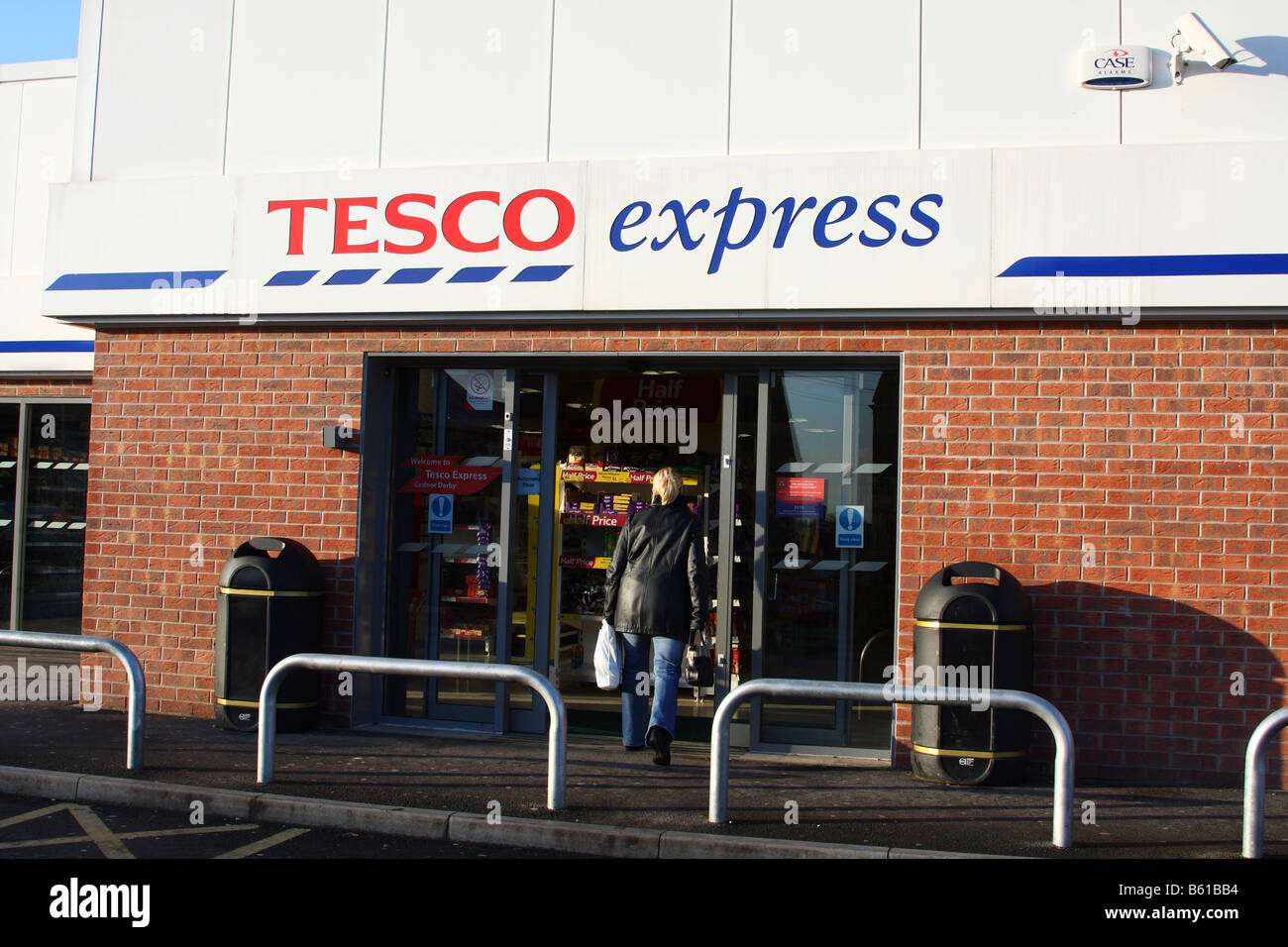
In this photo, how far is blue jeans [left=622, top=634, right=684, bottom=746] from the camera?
7.07m

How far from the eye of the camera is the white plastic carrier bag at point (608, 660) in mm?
7254

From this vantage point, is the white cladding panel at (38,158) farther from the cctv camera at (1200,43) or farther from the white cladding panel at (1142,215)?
the cctv camera at (1200,43)

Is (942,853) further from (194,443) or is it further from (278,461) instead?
(194,443)

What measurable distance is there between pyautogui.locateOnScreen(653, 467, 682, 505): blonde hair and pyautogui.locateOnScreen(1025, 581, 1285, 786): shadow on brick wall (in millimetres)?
2323

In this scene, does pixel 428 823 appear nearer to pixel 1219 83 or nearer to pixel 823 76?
pixel 823 76

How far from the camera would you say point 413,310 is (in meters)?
7.96

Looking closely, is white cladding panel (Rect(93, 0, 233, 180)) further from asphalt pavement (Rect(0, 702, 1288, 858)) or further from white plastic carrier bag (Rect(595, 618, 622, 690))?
white plastic carrier bag (Rect(595, 618, 622, 690))

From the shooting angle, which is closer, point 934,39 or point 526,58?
point 934,39

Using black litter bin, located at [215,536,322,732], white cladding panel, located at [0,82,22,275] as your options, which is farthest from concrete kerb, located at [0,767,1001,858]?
white cladding panel, located at [0,82,22,275]

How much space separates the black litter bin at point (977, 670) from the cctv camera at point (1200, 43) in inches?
134

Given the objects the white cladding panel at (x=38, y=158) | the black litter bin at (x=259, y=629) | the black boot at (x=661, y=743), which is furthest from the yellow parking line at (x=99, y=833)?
the white cladding panel at (x=38, y=158)

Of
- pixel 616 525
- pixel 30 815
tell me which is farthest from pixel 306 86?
pixel 30 815

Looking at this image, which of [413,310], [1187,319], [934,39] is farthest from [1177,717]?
[413,310]
